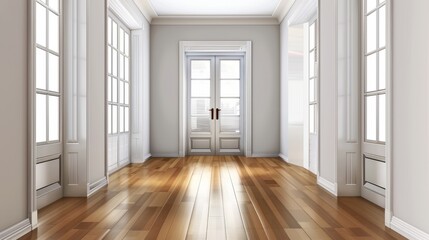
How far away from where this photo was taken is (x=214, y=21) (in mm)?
Result: 7500

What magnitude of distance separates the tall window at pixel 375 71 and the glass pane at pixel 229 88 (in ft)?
14.6

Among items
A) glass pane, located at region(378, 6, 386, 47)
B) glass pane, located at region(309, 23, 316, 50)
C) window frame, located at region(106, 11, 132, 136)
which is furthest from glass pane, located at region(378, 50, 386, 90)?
window frame, located at region(106, 11, 132, 136)

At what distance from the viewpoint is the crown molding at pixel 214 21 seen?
24.5 ft

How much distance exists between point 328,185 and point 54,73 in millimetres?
3118

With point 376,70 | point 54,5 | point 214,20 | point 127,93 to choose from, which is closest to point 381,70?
point 376,70

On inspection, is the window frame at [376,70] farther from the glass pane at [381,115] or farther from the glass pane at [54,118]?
the glass pane at [54,118]

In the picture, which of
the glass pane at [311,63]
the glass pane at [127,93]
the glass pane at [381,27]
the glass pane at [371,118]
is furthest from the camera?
the glass pane at [127,93]

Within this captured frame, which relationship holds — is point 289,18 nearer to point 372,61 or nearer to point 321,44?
point 321,44

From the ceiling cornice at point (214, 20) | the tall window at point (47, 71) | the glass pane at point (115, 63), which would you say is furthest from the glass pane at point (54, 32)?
the ceiling cornice at point (214, 20)

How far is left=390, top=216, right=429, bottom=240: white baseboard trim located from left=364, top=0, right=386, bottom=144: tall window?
924 millimetres

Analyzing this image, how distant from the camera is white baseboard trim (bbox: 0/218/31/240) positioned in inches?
92.3

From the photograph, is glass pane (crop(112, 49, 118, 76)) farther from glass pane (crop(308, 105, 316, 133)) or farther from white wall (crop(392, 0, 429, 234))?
white wall (crop(392, 0, 429, 234))

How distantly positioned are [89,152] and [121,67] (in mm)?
2507

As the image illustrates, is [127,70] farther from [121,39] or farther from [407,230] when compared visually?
[407,230]
